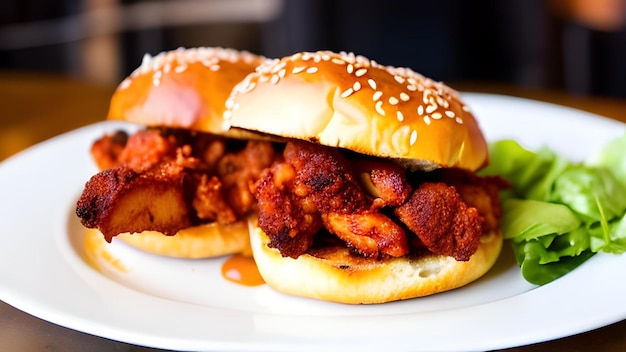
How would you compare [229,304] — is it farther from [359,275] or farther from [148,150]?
[148,150]

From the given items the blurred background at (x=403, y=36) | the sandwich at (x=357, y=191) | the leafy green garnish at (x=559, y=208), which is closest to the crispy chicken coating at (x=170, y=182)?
the sandwich at (x=357, y=191)

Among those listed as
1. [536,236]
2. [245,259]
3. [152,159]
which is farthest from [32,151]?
[536,236]

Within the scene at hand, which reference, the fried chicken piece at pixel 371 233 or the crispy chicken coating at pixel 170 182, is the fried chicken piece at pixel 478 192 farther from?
the crispy chicken coating at pixel 170 182

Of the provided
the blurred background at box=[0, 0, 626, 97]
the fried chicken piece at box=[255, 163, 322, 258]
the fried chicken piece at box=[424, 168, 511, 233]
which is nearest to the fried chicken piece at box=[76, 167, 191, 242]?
the fried chicken piece at box=[255, 163, 322, 258]

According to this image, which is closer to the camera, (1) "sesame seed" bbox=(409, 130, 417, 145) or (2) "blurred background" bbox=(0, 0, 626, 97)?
(1) "sesame seed" bbox=(409, 130, 417, 145)

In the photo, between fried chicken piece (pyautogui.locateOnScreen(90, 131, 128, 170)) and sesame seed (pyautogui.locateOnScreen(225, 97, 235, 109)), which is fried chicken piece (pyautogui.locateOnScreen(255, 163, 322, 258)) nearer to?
sesame seed (pyautogui.locateOnScreen(225, 97, 235, 109))

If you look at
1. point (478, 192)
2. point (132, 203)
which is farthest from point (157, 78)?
point (478, 192)
